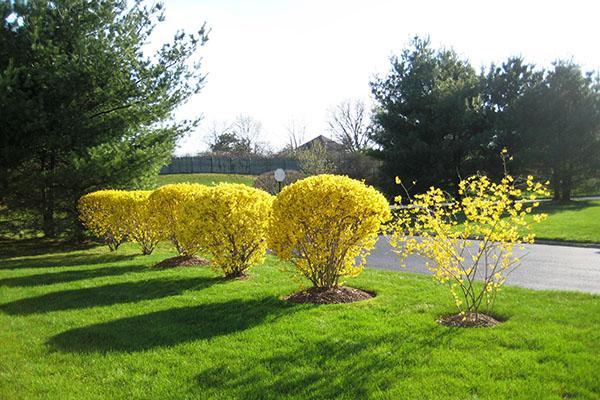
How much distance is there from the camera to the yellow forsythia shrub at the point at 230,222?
816 cm

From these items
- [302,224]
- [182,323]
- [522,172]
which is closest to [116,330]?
[182,323]

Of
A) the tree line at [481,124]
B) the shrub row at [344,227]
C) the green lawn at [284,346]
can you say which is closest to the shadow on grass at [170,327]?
the green lawn at [284,346]

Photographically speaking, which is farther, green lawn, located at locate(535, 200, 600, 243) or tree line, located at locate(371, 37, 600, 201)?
tree line, located at locate(371, 37, 600, 201)

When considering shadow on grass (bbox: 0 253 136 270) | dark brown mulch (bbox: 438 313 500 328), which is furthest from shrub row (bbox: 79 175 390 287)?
dark brown mulch (bbox: 438 313 500 328)

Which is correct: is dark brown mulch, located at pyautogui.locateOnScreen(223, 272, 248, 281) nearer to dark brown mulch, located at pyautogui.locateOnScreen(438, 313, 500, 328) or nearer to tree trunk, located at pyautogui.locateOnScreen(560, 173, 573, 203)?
dark brown mulch, located at pyautogui.locateOnScreen(438, 313, 500, 328)

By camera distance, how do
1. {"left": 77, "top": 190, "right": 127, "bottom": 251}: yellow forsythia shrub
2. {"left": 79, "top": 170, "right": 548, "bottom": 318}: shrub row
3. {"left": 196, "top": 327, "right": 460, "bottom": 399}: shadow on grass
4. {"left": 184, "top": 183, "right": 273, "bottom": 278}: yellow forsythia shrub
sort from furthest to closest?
1. {"left": 77, "top": 190, "right": 127, "bottom": 251}: yellow forsythia shrub
2. {"left": 184, "top": 183, "right": 273, "bottom": 278}: yellow forsythia shrub
3. {"left": 79, "top": 170, "right": 548, "bottom": 318}: shrub row
4. {"left": 196, "top": 327, "right": 460, "bottom": 399}: shadow on grass

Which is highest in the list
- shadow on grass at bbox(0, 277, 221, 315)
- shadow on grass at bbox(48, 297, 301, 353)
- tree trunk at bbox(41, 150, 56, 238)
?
tree trunk at bbox(41, 150, 56, 238)

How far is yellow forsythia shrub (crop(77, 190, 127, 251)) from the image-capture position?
12695mm

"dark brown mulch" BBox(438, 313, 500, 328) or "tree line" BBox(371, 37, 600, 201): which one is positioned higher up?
"tree line" BBox(371, 37, 600, 201)

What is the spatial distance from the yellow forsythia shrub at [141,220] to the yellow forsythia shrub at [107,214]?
0.17 metres

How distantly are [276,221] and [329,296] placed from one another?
4.31 ft

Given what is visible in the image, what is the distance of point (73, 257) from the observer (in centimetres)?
1363

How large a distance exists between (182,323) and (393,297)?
2.97 m

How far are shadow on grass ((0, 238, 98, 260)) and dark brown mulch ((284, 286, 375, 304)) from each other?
11516 millimetres
